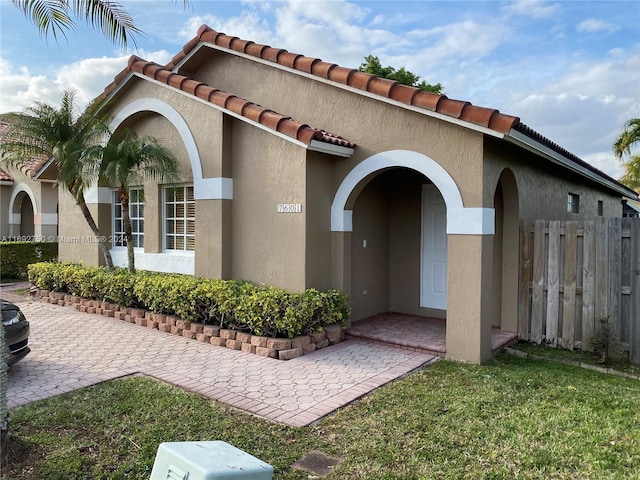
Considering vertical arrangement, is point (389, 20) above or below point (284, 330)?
above

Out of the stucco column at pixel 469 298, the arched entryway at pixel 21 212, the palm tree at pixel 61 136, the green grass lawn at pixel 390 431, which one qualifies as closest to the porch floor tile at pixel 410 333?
the stucco column at pixel 469 298

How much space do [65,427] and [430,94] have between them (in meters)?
6.95

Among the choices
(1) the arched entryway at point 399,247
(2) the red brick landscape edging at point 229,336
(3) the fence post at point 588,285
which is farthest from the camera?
(1) the arched entryway at point 399,247

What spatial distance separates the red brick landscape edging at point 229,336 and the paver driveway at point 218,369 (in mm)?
156

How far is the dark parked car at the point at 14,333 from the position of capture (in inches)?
255

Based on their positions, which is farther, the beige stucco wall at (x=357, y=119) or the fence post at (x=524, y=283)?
the fence post at (x=524, y=283)

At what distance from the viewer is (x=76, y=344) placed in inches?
337

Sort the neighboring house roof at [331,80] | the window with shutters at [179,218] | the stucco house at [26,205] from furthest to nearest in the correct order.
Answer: the stucco house at [26,205] < the window with shutters at [179,218] < the neighboring house roof at [331,80]

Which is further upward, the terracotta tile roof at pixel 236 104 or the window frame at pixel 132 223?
the terracotta tile roof at pixel 236 104

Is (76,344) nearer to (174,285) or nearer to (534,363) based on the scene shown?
(174,285)

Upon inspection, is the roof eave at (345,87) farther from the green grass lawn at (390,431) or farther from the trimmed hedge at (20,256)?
the trimmed hedge at (20,256)

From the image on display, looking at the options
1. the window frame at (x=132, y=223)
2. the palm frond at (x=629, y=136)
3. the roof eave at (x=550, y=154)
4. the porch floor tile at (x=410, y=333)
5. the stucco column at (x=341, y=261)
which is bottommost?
the porch floor tile at (x=410, y=333)

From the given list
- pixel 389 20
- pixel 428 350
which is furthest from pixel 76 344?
pixel 389 20

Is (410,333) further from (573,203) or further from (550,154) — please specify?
(573,203)
